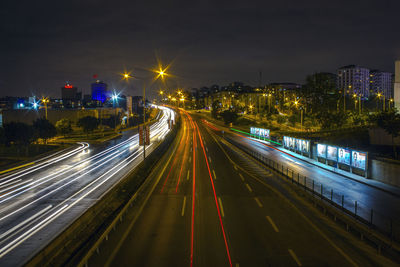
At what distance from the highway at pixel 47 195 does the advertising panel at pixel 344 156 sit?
2299 cm

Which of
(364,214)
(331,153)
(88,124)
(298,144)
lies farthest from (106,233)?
(88,124)

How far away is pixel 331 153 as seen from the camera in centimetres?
3045

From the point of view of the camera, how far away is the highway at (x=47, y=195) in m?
13.6

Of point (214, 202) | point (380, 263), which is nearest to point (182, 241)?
point (214, 202)

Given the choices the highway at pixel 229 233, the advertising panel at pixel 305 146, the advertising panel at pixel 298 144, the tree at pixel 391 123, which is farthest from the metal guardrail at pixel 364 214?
the tree at pixel 391 123

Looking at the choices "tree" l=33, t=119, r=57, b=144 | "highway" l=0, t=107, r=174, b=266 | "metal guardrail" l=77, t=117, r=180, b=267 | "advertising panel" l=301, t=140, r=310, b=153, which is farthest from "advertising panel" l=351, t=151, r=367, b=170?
"tree" l=33, t=119, r=57, b=144

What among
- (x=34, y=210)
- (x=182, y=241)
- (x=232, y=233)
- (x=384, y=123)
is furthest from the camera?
(x=384, y=123)

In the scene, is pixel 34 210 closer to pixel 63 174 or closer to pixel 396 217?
pixel 63 174

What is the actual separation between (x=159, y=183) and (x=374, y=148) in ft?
120

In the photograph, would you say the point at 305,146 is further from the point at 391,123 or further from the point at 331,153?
the point at 391,123

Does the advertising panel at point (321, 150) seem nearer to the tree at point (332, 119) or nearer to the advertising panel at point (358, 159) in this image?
the advertising panel at point (358, 159)

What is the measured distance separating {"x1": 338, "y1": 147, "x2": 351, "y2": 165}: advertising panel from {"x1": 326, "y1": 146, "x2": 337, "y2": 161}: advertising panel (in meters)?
0.85

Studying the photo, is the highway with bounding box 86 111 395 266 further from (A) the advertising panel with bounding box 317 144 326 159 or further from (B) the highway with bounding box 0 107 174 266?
(A) the advertising panel with bounding box 317 144 326 159

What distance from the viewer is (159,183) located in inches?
972
